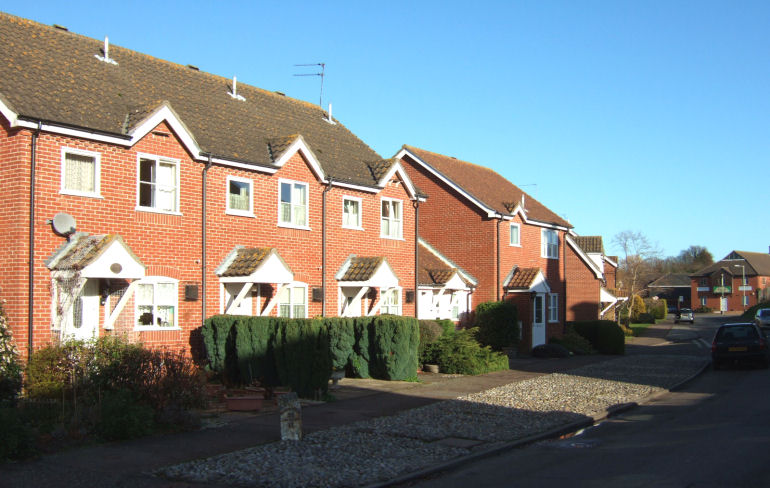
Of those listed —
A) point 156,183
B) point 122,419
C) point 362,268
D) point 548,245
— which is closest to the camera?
point 122,419

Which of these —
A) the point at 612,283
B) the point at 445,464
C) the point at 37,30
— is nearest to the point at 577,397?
the point at 445,464

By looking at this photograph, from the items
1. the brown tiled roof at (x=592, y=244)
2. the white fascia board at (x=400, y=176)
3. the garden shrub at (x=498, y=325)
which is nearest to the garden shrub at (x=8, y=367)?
the white fascia board at (x=400, y=176)

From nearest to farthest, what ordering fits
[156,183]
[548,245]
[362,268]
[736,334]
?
[156,183]
[362,268]
[736,334]
[548,245]

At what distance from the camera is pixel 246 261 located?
1955 cm

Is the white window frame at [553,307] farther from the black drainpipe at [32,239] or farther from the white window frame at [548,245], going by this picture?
the black drainpipe at [32,239]

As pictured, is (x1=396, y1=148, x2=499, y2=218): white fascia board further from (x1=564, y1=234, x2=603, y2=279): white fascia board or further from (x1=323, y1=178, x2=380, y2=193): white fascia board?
(x1=564, y1=234, x2=603, y2=279): white fascia board

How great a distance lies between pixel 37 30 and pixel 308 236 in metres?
9.37

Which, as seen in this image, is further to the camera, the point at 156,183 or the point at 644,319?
the point at 644,319

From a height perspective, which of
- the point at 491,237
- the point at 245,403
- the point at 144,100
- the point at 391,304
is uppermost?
the point at 144,100

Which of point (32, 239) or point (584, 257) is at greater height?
point (584, 257)

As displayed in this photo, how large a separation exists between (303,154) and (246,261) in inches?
170

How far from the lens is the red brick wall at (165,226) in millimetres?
15562

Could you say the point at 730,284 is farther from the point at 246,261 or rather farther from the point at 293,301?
the point at 246,261

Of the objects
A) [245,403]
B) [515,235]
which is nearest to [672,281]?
[515,235]
